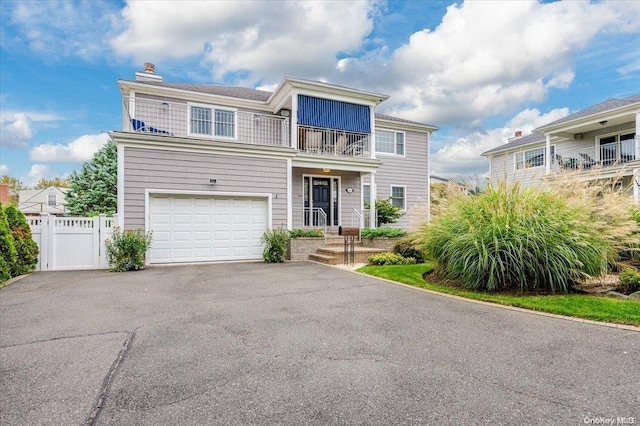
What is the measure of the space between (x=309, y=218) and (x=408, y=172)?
696 cm

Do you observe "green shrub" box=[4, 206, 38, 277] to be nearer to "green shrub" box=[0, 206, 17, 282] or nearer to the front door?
"green shrub" box=[0, 206, 17, 282]

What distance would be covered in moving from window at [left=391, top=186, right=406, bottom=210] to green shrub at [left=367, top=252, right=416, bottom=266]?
7.61m

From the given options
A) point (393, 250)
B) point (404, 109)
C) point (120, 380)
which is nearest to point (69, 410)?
point (120, 380)

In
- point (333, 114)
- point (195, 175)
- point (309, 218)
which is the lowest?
point (309, 218)

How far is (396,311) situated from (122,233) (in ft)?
29.7

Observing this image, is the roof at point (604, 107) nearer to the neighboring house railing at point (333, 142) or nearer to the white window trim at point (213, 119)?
the neighboring house railing at point (333, 142)

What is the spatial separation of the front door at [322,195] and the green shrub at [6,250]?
10.3 m

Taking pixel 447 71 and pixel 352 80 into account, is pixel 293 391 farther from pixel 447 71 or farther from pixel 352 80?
pixel 447 71

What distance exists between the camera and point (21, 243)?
9234mm

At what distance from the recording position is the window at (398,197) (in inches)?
730

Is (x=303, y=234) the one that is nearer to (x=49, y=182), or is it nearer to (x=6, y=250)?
(x=6, y=250)

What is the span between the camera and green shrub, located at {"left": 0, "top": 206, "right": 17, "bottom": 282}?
7.90m

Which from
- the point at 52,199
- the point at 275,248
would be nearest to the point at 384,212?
the point at 275,248

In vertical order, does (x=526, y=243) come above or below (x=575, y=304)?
above
